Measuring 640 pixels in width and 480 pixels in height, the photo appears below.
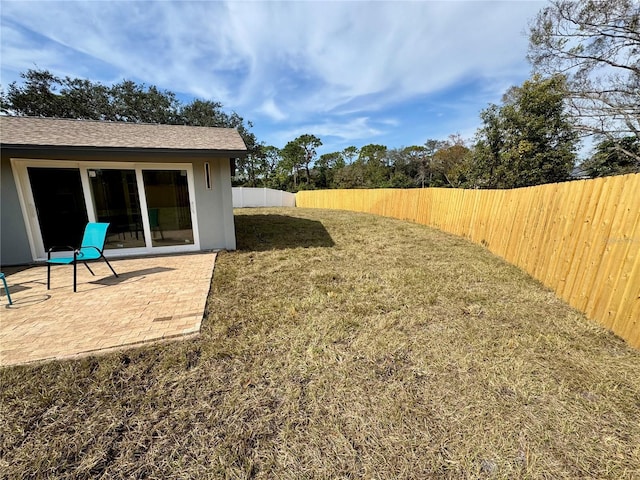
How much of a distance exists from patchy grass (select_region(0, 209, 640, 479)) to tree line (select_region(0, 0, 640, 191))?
16.2 feet

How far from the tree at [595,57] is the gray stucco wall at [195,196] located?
15.4 m

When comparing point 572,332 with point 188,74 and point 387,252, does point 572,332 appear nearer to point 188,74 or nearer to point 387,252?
point 387,252

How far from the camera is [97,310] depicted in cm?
320

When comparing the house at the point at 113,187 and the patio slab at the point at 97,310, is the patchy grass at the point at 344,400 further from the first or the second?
A: the house at the point at 113,187

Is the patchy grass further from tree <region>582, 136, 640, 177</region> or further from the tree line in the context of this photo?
tree <region>582, 136, 640, 177</region>

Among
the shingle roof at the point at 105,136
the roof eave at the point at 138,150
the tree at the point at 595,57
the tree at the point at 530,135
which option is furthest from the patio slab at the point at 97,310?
the tree at the point at 595,57

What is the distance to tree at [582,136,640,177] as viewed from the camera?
1277 cm

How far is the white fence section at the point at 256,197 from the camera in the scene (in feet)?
69.2

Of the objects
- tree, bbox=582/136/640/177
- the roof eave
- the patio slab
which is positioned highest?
tree, bbox=582/136/640/177

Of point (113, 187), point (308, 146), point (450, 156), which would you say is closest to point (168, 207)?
point (113, 187)

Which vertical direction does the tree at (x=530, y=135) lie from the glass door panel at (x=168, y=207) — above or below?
above

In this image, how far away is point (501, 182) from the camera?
14.5m

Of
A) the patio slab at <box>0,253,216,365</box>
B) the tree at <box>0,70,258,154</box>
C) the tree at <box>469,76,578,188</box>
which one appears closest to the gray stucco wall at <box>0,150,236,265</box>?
the patio slab at <box>0,253,216,365</box>

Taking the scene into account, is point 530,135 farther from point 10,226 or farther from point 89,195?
point 10,226
